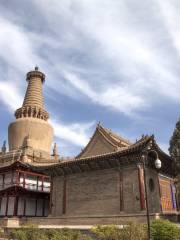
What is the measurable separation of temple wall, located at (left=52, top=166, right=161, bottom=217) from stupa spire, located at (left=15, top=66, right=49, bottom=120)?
884 inches

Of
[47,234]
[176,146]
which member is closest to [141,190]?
[176,146]

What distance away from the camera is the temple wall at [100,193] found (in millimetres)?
24984

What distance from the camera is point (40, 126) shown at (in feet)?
164

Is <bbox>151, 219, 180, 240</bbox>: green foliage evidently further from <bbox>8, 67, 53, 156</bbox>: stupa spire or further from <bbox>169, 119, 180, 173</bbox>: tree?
<bbox>8, 67, 53, 156</bbox>: stupa spire

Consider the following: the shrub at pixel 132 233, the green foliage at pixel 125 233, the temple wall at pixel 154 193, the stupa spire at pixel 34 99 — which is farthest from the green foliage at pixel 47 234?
the stupa spire at pixel 34 99

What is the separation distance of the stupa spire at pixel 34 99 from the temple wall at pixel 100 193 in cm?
2246

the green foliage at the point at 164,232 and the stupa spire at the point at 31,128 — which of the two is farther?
the stupa spire at the point at 31,128

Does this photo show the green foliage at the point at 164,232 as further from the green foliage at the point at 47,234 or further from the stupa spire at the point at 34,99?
the stupa spire at the point at 34,99

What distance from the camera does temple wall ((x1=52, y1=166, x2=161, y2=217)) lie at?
82.0 feet

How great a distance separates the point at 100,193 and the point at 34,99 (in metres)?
30.9

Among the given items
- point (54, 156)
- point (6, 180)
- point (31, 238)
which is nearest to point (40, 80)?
point (54, 156)

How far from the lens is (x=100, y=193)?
2716cm

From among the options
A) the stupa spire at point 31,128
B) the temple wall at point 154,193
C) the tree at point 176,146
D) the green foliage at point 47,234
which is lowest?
the green foliage at point 47,234

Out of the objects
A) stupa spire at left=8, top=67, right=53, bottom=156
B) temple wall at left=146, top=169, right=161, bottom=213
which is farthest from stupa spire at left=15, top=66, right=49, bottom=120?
temple wall at left=146, top=169, right=161, bottom=213
